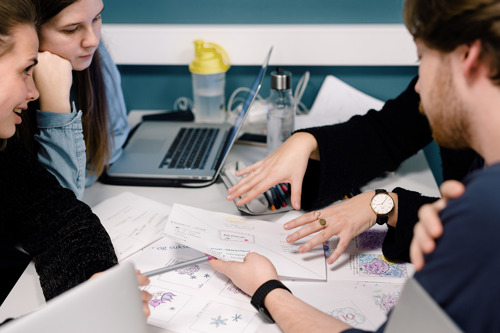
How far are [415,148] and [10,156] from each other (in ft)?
3.14

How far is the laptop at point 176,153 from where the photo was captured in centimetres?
127

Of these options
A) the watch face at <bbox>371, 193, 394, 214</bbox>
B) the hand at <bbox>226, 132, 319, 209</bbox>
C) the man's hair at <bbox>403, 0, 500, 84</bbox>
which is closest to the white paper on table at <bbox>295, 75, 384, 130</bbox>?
the hand at <bbox>226, 132, 319, 209</bbox>

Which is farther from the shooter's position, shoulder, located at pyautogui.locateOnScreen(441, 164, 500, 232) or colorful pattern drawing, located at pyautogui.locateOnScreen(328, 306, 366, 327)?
colorful pattern drawing, located at pyautogui.locateOnScreen(328, 306, 366, 327)

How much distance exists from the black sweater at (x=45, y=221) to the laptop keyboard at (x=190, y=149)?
34cm

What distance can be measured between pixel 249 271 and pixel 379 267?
0.26 metres

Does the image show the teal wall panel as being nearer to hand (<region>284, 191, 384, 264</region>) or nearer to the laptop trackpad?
the laptop trackpad

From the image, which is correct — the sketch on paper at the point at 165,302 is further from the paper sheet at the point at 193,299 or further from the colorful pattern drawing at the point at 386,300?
the colorful pattern drawing at the point at 386,300

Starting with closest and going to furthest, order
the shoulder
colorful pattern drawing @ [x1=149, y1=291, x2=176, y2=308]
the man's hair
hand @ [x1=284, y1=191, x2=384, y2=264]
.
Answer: the shoulder, the man's hair, colorful pattern drawing @ [x1=149, y1=291, x2=176, y2=308], hand @ [x1=284, y1=191, x2=384, y2=264]

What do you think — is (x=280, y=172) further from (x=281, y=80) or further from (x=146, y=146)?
(x=146, y=146)

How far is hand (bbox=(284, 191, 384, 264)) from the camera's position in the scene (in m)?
0.98

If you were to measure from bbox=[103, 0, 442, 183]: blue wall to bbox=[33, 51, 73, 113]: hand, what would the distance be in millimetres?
539

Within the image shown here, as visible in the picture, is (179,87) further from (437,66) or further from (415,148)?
(437,66)

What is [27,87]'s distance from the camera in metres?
0.97

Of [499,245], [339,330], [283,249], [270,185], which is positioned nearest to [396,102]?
[270,185]
